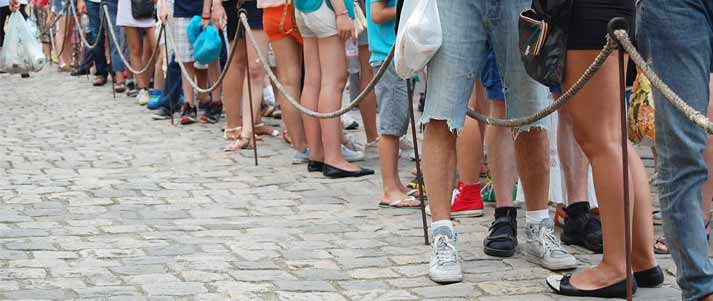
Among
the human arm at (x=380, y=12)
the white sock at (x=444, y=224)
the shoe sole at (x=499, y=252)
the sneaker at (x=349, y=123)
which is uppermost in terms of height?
the human arm at (x=380, y=12)

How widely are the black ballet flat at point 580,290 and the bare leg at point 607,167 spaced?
20 millimetres

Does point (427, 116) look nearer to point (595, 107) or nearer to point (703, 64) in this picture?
point (595, 107)

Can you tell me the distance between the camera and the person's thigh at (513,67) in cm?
543

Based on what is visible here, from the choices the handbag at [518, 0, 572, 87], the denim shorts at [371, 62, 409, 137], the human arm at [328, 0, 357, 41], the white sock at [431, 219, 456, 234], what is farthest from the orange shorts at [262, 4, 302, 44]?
the handbag at [518, 0, 572, 87]

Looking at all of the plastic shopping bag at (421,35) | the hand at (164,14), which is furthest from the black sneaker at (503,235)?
the hand at (164,14)

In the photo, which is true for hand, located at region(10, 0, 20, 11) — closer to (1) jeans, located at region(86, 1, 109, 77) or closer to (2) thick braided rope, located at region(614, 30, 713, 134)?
(1) jeans, located at region(86, 1, 109, 77)

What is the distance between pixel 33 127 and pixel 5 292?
6.92 m

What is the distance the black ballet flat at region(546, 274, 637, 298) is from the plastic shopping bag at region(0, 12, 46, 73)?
1020 centimetres

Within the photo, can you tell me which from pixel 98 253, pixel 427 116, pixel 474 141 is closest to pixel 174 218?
pixel 98 253

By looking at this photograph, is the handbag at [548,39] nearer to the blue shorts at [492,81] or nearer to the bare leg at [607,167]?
the bare leg at [607,167]

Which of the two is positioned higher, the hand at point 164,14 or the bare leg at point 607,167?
the hand at point 164,14

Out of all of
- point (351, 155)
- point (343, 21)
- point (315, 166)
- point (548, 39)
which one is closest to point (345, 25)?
point (343, 21)

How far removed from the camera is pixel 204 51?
1105 centimetres

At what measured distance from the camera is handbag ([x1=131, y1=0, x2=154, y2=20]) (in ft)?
43.2
